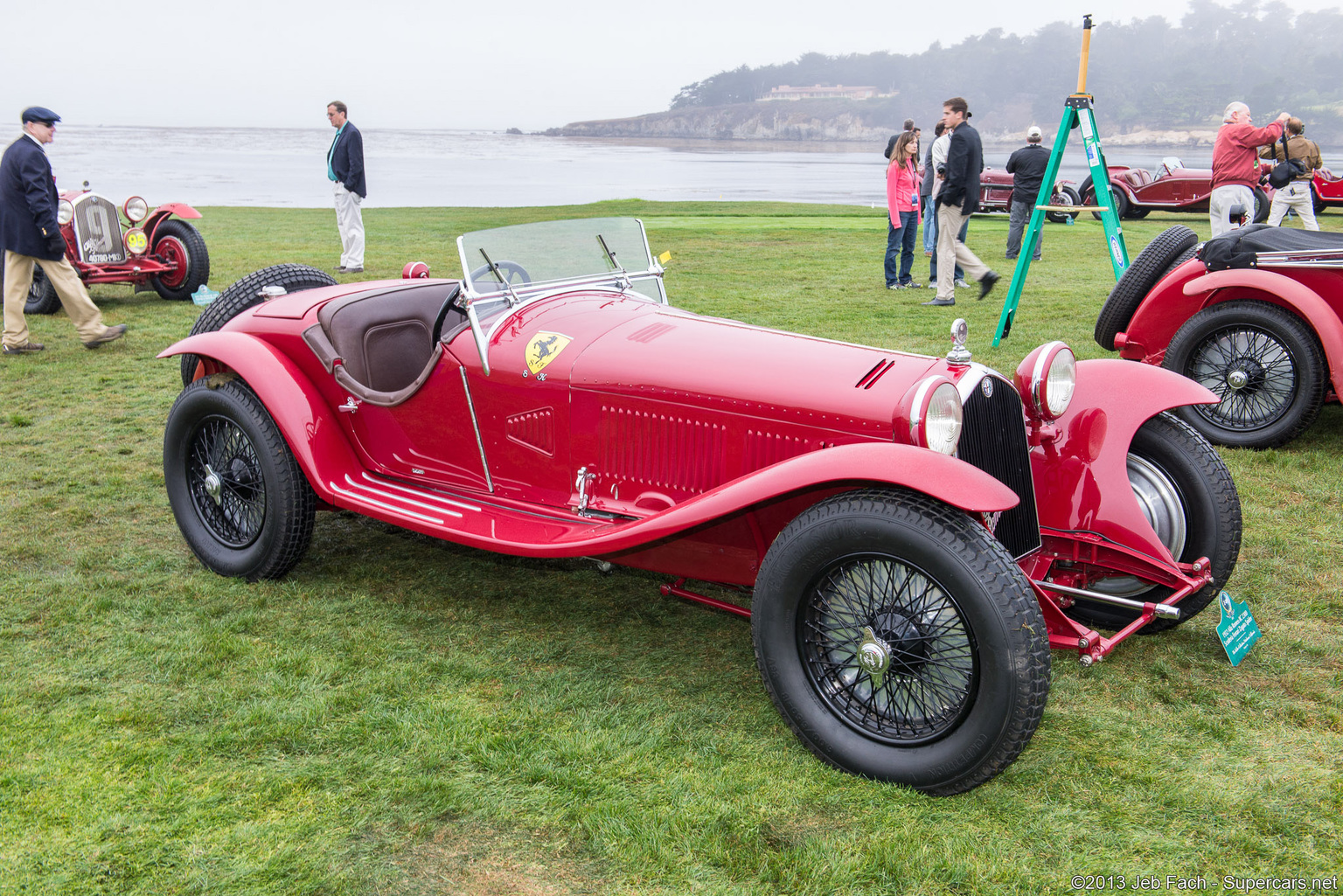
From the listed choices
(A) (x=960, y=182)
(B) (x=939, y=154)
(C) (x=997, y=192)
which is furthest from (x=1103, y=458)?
(C) (x=997, y=192)

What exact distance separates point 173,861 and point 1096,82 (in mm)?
160033

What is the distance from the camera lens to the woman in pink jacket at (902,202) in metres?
10.8

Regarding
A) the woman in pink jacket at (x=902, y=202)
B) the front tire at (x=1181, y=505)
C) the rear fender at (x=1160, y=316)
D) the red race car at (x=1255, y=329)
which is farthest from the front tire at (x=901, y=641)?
the woman in pink jacket at (x=902, y=202)

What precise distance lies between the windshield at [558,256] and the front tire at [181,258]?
809 centimetres

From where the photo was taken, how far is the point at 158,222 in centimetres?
1063

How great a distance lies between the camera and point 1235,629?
343 cm

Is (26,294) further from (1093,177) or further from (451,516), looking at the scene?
(1093,177)

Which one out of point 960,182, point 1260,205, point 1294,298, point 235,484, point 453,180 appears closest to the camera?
point 235,484

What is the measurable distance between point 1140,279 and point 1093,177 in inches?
60.7

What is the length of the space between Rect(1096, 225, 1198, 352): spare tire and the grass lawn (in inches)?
68.5

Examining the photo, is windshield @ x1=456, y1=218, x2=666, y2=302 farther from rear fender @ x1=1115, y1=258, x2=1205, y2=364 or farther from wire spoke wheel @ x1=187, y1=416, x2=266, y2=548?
rear fender @ x1=1115, y1=258, x2=1205, y2=364

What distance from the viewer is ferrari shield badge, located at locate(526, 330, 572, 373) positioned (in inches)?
143

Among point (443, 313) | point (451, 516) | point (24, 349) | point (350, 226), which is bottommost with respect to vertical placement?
point (24, 349)

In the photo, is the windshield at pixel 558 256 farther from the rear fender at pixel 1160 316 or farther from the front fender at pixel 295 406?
the rear fender at pixel 1160 316
